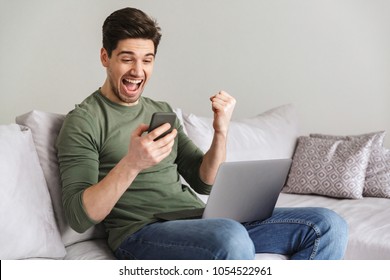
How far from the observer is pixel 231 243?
151 cm

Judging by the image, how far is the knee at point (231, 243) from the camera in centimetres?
150

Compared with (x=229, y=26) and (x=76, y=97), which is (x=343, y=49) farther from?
(x=76, y=97)

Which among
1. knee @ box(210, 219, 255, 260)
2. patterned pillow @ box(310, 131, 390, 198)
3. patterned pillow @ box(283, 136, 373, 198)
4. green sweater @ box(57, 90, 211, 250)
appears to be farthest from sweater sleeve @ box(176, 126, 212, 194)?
patterned pillow @ box(310, 131, 390, 198)

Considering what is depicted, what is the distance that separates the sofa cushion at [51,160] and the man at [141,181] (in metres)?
0.13

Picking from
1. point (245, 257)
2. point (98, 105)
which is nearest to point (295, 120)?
point (98, 105)

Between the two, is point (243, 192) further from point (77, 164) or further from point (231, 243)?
point (77, 164)

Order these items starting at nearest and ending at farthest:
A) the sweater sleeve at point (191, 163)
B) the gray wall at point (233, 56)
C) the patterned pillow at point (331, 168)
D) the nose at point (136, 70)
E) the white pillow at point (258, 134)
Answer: the nose at point (136, 70), the sweater sleeve at point (191, 163), the white pillow at point (258, 134), the patterned pillow at point (331, 168), the gray wall at point (233, 56)

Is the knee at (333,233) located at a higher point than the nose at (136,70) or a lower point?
lower

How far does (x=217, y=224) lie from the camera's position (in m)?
1.59

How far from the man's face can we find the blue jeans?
0.43 metres

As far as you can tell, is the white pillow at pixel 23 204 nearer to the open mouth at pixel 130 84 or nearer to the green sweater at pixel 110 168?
the green sweater at pixel 110 168

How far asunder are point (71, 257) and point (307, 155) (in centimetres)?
139


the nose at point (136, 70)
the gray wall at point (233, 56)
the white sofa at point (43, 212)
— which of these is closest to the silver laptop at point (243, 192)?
the white sofa at point (43, 212)

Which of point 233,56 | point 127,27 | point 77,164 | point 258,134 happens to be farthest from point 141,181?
point 233,56
